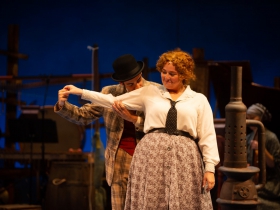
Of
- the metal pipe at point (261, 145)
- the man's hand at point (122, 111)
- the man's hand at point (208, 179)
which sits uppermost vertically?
the man's hand at point (122, 111)

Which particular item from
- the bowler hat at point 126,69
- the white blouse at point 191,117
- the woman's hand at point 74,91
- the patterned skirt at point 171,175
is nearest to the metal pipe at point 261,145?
A: the white blouse at point 191,117

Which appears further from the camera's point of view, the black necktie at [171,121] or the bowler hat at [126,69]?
the bowler hat at [126,69]

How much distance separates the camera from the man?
450cm

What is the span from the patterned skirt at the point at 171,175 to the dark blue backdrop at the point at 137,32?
22.8 ft

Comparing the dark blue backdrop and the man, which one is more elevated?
the dark blue backdrop

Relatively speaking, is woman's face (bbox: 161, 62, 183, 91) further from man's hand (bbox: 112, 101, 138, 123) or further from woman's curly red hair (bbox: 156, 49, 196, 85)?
man's hand (bbox: 112, 101, 138, 123)

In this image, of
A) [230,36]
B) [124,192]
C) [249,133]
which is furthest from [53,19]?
[124,192]

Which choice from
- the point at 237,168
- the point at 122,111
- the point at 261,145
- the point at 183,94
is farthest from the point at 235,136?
the point at 122,111

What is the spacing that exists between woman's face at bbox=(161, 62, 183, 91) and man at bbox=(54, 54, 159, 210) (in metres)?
0.42

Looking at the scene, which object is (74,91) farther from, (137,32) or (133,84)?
→ (137,32)

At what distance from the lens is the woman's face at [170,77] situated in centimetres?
405

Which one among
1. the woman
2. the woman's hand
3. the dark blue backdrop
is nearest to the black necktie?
the woman

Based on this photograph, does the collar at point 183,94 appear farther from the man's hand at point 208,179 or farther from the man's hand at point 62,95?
the man's hand at point 62,95

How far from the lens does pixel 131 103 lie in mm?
4250
